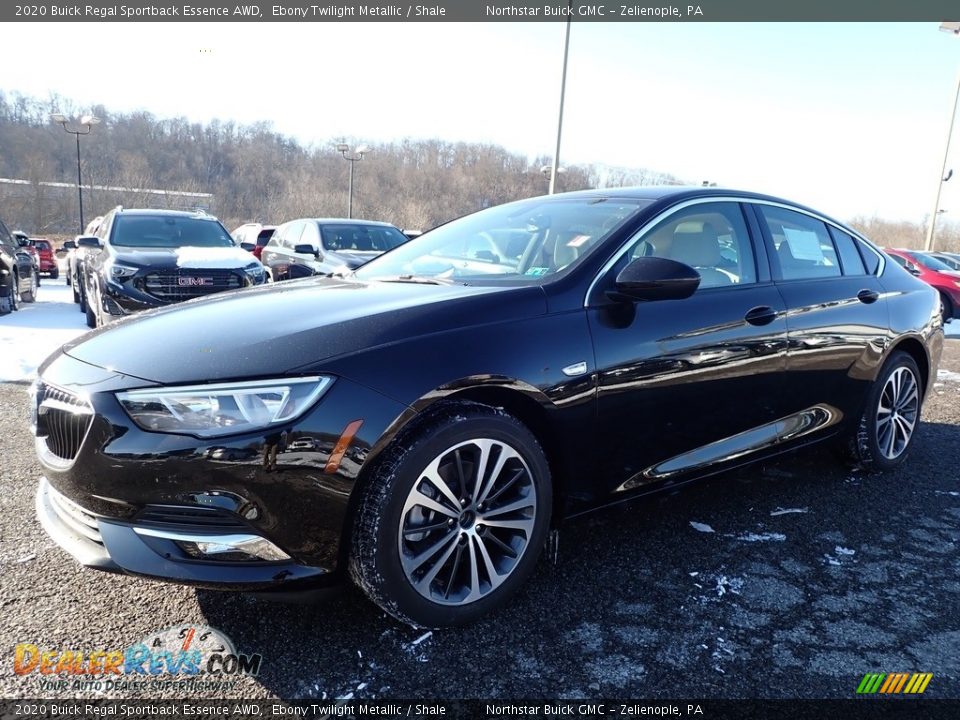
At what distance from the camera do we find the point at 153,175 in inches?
2621

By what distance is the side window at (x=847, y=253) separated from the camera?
12.8 ft

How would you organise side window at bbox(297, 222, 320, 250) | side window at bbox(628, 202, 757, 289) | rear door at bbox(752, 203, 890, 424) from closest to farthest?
side window at bbox(628, 202, 757, 289), rear door at bbox(752, 203, 890, 424), side window at bbox(297, 222, 320, 250)

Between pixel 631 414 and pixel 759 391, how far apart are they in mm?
863

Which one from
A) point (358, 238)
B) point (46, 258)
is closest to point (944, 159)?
point (358, 238)

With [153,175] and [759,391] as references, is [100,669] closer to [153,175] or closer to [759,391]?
[759,391]

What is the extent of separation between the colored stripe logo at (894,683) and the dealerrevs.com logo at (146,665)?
1865 millimetres

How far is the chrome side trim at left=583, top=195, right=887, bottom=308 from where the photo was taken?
2.73 metres

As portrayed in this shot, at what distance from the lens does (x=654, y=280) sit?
8.34ft

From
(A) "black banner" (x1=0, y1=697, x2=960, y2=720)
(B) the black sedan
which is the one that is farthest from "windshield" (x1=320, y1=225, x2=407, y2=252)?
(A) "black banner" (x1=0, y1=697, x2=960, y2=720)

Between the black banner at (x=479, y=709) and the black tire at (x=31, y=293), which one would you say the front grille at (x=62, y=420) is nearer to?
the black banner at (x=479, y=709)

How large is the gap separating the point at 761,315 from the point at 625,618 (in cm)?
157

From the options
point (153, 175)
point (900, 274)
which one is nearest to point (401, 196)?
point (153, 175)

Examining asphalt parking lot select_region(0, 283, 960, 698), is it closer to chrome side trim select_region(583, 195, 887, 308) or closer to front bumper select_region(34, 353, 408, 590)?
front bumper select_region(34, 353, 408, 590)

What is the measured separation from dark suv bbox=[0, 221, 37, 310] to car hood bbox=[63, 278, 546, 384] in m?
8.55
